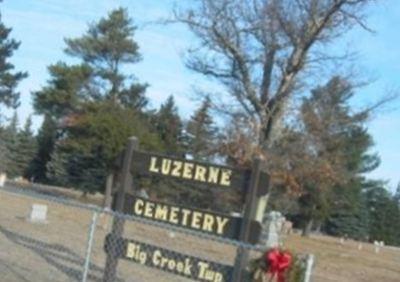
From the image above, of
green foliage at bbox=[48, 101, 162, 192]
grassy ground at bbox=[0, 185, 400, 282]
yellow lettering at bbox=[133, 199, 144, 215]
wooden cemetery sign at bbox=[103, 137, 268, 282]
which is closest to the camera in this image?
wooden cemetery sign at bbox=[103, 137, 268, 282]

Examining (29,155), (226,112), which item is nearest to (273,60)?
(226,112)

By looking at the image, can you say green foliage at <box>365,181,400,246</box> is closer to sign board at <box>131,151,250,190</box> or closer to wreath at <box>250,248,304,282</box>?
sign board at <box>131,151,250,190</box>

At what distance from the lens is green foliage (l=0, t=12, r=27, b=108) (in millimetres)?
66812

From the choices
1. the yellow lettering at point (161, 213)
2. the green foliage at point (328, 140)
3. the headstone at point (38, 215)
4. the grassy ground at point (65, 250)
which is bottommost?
the grassy ground at point (65, 250)

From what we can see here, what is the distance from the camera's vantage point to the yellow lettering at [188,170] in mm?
11977

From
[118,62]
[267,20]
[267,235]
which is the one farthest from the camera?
[118,62]

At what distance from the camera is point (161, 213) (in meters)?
12.1

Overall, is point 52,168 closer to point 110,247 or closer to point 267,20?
point 267,20

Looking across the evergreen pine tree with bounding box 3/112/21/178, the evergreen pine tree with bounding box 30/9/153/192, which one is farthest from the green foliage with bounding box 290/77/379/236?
the evergreen pine tree with bounding box 3/112/21/178

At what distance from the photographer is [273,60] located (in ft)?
95.3

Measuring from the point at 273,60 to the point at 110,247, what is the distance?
1750cm

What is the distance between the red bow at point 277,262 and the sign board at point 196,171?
7.16ft

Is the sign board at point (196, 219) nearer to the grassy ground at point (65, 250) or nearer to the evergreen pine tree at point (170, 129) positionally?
the grassy ground at point (65, 250)

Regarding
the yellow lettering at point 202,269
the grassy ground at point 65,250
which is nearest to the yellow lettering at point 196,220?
the yellow lettering at point 202,269
